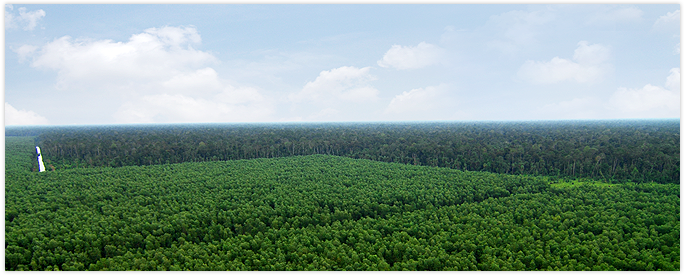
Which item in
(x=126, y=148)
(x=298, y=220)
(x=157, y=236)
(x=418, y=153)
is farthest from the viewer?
(x=126, y=148)

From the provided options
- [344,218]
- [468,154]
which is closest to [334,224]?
[344,218]

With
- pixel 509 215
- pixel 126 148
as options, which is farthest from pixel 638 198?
pixel 126 148

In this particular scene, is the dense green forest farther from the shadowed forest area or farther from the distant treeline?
the distant treeline

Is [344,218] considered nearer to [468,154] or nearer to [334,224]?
[334,224]

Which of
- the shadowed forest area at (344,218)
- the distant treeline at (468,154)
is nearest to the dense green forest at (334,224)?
the shadowed forest area at (344,218)

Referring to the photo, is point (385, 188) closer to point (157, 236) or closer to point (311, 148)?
point (157, 236)

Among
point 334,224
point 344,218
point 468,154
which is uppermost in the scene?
point 468,154

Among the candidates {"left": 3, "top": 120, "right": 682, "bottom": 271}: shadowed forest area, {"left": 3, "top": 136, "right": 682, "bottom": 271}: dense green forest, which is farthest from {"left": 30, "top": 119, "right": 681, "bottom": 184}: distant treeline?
{"left": 3, "top": 136, "right": 682, "bottom": 271}: dense green forest

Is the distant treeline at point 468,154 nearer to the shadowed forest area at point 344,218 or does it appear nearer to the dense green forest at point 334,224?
the shadowed forest area at point 344,218
